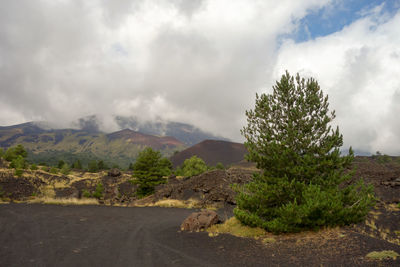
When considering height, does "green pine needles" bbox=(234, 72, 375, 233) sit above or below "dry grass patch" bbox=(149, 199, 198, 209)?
above

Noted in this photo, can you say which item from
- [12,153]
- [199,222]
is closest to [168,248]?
[199,222]

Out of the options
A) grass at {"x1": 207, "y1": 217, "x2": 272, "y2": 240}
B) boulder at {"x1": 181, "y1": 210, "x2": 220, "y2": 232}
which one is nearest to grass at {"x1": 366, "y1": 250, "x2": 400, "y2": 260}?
grass at {"x1": 207, "y1": 217, "x2": 272, "y2": 240}

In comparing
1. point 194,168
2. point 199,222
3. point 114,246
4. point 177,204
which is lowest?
point 177,204

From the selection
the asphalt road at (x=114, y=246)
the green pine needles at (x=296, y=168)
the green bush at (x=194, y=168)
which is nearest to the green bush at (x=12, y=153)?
the green bush at (x=194, y=168)

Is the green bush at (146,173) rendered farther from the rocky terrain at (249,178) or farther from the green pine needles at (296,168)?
the green pine needles at (296,168)

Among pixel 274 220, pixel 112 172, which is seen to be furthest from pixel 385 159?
pixel 274 220

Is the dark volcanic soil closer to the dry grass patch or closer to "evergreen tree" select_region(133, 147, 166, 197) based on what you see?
the dry grass patch

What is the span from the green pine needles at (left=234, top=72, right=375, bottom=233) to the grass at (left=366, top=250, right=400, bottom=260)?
8.10 ft

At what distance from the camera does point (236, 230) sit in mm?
12203

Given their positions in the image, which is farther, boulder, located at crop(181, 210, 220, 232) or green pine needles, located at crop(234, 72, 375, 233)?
boulder, located at crop(181, 210, 220, 232)

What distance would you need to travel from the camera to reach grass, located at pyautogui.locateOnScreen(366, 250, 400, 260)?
6.88 m

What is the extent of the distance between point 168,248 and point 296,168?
6.84 metres

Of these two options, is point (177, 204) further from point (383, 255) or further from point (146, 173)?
point (383, 255)

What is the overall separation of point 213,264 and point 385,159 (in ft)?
398
